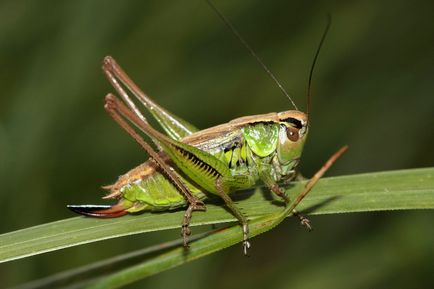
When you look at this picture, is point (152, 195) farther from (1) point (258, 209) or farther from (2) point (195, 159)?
(1) point (258, 209)

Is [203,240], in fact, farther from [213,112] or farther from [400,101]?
[400,101]

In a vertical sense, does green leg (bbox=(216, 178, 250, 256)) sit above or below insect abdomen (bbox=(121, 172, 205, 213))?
below

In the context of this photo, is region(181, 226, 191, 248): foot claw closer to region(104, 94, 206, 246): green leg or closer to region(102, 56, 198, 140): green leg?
region(104, 94, 206, 246): green leg

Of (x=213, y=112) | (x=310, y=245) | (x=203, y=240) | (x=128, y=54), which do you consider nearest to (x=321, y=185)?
(x=203, y=240)

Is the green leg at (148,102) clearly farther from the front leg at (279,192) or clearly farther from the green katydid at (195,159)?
the front leg at (279,192)

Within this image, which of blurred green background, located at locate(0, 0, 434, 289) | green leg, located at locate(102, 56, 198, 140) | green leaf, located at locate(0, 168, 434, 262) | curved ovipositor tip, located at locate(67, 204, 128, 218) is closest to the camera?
green leaf, located at locate(0, 168, 434, 262)

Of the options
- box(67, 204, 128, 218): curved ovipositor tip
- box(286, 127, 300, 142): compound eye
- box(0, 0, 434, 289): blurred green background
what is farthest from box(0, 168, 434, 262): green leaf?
box(0, 0, 434, 289): blurred green background

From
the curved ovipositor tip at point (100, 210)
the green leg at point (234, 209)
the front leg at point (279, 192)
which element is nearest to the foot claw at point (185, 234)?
the green leg at point (234, 209)

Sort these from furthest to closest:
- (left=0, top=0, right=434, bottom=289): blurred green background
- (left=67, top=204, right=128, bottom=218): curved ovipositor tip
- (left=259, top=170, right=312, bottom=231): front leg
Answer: (left=0, top=0, right=434, bottom=289): blurred green background
(left=259, top=170, right=312, bottom=231): front leg
(left=67, top=204, right=128, bottom=218): curved ovipositor tip
